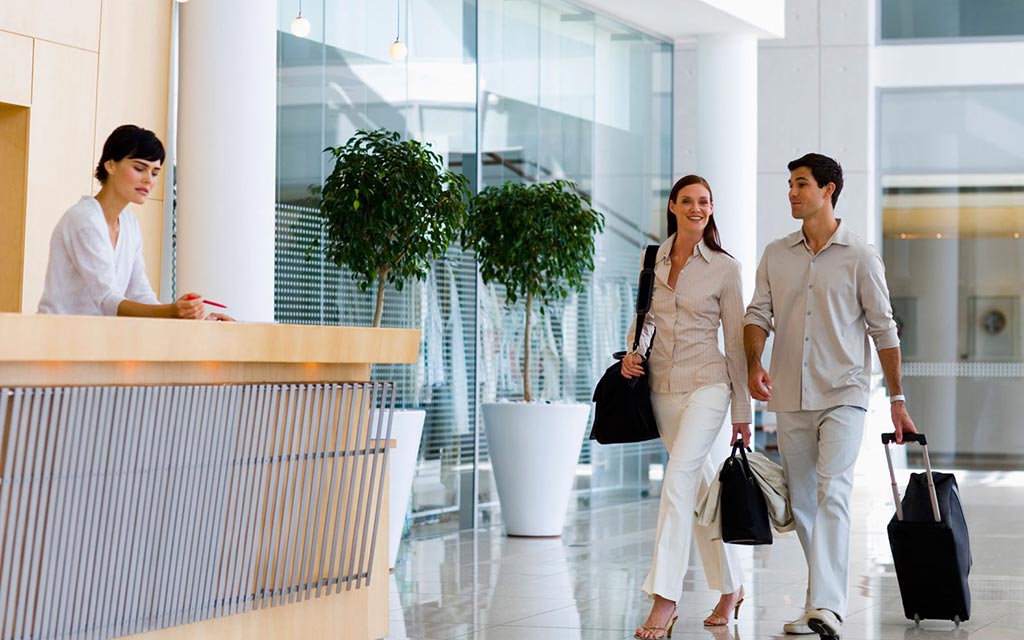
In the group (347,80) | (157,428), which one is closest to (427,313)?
(347,80)

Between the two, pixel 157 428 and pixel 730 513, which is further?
pixel 730 513

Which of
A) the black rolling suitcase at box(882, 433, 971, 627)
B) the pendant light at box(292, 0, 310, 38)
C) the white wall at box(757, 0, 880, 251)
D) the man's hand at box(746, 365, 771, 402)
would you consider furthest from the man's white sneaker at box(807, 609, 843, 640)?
the white wall at box(757, 0, 880, 251)

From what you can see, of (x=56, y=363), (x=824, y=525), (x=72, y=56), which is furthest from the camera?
(x=72, y=56)

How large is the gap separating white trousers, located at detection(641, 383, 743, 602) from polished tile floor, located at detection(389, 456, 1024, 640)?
0.34 m

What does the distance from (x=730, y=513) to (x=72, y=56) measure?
3.92 meters

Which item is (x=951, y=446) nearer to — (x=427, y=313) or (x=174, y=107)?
(x=427, y=313)

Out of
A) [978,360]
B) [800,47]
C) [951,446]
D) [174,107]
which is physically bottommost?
[951,446]

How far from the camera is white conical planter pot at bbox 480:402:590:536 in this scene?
8.66 metres

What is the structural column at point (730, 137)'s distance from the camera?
1112cm

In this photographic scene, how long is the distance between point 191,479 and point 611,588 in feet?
9.88

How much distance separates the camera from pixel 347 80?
8273mm

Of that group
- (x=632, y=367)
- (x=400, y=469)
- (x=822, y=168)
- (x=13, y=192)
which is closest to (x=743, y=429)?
(x=632, y=367)

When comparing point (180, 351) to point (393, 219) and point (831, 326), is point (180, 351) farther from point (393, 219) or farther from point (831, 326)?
point (393, 219)

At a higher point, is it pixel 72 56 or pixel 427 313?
pixel 72 56
